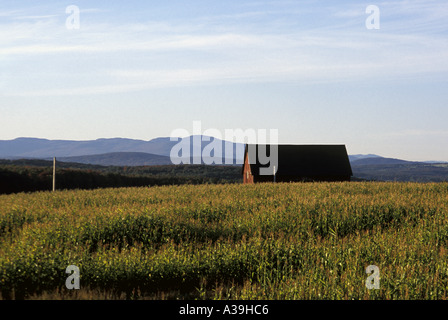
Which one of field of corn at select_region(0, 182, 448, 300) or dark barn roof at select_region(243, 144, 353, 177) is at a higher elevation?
dark barn roof at select_region(243, 144, 353, 177)

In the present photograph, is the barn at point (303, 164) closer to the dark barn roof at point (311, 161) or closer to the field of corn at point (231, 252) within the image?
the dark barn roof at point (311, 161)

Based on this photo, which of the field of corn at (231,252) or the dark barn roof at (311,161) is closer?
the field of corn at (231,252)

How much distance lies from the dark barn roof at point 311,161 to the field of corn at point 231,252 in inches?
1039

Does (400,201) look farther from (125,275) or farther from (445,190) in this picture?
(125,275)

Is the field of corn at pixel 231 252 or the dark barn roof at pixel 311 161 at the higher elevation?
the dark barn roof at pixel 311 161

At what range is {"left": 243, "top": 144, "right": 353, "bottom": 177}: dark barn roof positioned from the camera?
141ft

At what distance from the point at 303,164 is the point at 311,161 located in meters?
1.18

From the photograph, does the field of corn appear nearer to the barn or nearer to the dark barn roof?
the barn

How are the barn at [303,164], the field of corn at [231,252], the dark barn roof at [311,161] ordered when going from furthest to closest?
the dark barn roof at [311,161] < the barn at [303,164] < the field of corn at [231,252]

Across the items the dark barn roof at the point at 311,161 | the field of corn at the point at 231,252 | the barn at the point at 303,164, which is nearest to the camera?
the field of corn at the point at 231,252

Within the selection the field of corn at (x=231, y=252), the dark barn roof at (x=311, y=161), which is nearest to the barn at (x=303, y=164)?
the dark barn roof at (x=311, y=161)

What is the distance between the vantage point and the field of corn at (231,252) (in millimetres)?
7785

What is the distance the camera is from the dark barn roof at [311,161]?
141 ft

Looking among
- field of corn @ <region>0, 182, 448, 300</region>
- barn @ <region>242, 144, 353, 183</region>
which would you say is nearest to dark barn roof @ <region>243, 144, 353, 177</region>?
barn @ <region>242, 144, 353, 183</region>
